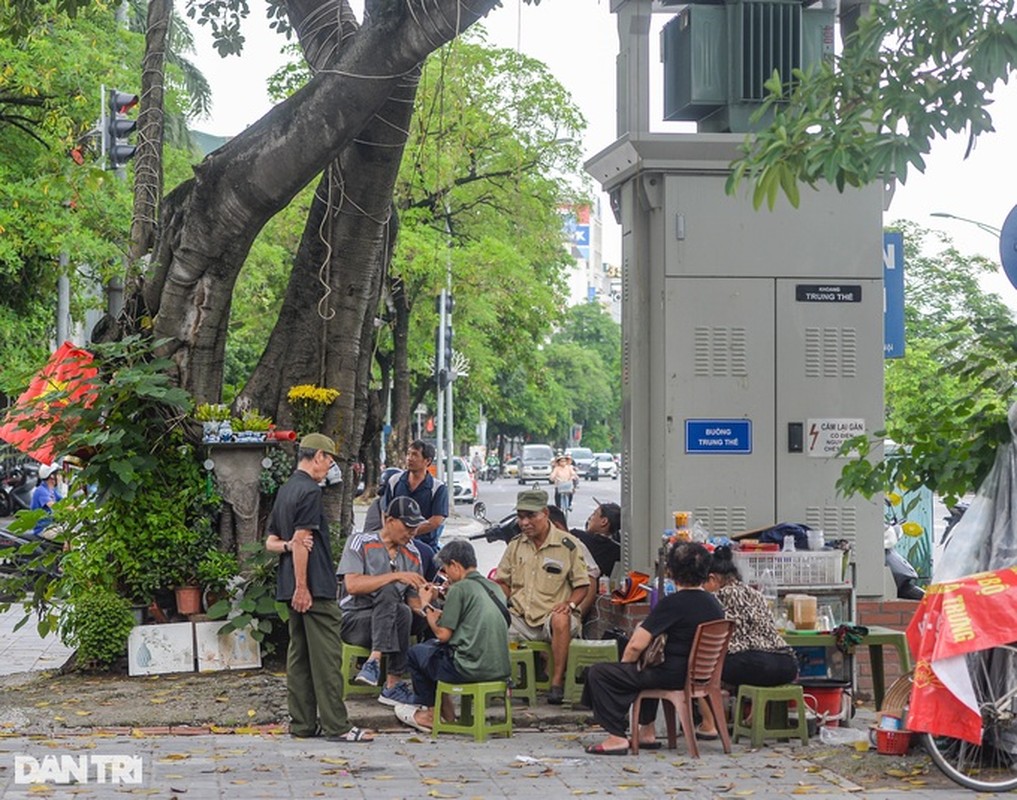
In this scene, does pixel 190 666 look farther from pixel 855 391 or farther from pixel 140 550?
pixel 855 391

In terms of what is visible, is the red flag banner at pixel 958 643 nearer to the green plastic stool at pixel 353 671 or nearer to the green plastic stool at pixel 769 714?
the green plastic stool at pixel 769 714

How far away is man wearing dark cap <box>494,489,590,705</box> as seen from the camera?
10820 millimetres

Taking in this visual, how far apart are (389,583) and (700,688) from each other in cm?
228

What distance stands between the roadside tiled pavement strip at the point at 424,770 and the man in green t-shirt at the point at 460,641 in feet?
0.98

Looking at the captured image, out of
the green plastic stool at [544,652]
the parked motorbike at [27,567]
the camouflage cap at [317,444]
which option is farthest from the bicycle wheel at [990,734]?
the parked motorbike at [27,567]

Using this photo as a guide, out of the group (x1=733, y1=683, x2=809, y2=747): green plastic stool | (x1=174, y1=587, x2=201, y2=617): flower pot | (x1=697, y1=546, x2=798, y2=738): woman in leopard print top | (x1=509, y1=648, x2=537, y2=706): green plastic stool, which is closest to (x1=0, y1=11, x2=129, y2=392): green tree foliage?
(x1=174, y1=587, x2=201, y2=617): flower pot

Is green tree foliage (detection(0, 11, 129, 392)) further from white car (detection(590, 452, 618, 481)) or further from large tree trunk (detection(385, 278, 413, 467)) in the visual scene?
white car (detection(590, 452, 618, 481))

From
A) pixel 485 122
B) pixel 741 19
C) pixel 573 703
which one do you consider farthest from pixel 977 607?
pixel 485 122

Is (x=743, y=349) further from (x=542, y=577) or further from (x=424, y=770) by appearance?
(x=424, y=770)

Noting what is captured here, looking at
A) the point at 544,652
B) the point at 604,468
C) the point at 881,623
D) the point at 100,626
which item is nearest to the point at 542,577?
the point at 544,652

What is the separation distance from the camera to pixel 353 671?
34.8 feet

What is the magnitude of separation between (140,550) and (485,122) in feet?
Answer: 81.5

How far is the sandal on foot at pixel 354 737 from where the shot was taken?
9406mm

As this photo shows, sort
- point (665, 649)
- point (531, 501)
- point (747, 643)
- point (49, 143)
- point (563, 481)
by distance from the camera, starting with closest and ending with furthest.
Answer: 1. point (665, 649)
2. point (747, 643)
3. point (531, 501)
4. point (49, 143)
5. point (563, 481)
